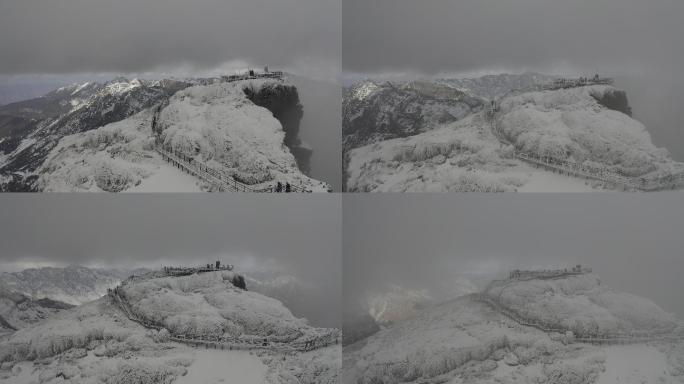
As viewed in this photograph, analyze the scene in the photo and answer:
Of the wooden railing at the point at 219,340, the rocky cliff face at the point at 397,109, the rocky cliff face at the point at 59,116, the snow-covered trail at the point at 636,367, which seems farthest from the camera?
the rocky cliff face at the point at 397,109

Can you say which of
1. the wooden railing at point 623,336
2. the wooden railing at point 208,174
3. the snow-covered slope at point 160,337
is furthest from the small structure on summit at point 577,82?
the snow-covered slope at point 160,337

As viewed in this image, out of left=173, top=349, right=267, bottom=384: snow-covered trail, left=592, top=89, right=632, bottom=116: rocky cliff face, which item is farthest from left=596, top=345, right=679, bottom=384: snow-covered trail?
Answer: left=173, top=349, right=267, bottom=384: snow-covered trail

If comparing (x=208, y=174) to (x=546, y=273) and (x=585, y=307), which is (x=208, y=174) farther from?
(x=585, y=307)

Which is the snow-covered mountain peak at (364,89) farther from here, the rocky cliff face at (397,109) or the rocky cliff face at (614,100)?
the rocky cliff face at (614,100)

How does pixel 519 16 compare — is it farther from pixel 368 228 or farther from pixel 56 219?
pixel 56 219

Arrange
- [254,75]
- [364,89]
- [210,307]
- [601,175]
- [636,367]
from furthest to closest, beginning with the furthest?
[364,89] → [254,75] → [210,307] → [601,175] → [636,367]

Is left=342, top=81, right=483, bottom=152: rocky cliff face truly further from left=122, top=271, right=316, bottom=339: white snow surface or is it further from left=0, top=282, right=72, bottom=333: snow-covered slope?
left=0, top=282, right=72, bottom=333: snow-covered slope

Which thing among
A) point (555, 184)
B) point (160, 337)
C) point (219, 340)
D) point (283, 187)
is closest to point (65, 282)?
point (160, 337)
